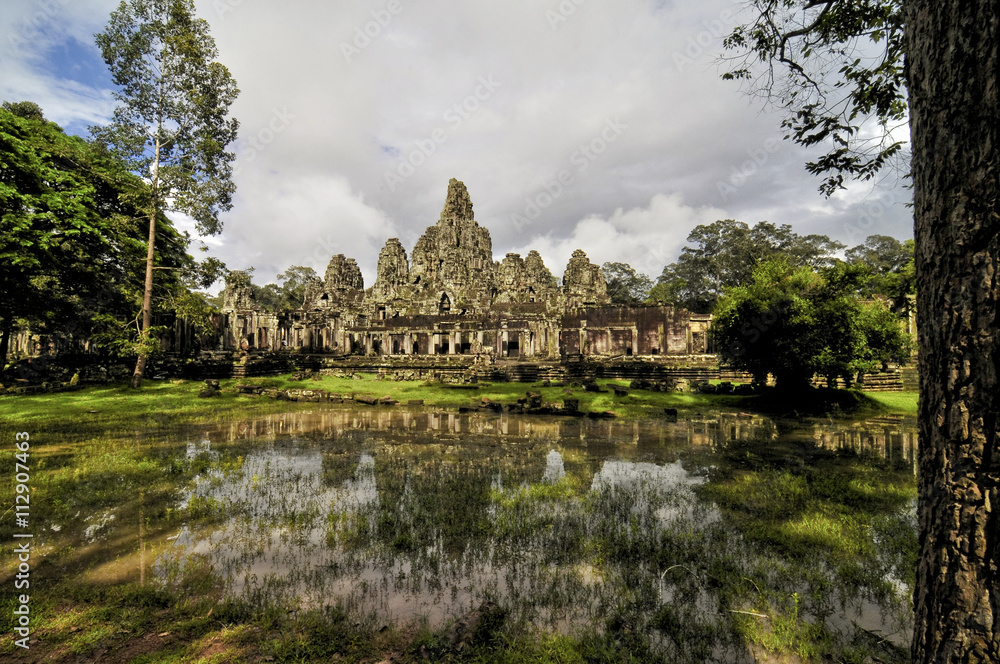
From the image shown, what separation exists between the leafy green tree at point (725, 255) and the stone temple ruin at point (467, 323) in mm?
18095

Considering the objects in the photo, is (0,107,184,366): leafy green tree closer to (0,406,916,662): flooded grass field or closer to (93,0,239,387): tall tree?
(93,0,239,387): tall tree

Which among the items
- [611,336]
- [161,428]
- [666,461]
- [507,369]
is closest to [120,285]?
[161,428]

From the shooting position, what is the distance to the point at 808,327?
44.5 feet

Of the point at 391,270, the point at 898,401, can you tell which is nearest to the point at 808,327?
the point at 898,401

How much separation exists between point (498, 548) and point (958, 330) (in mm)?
4071

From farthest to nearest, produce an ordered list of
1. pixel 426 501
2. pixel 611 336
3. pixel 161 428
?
1. pixel 611 336
2. pixel 161 428
3. pixel 426 501

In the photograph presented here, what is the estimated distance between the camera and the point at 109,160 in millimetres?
18156

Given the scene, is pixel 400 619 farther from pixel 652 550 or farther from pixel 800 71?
pixel 800 71

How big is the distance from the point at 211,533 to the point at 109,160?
22028mm

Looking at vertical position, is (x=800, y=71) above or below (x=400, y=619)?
above

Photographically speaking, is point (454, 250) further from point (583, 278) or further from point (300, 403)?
point (300, 403)

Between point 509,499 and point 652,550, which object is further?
point 509,499

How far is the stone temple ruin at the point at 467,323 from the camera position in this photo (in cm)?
2738

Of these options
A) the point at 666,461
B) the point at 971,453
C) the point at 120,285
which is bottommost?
the point at 666,461
